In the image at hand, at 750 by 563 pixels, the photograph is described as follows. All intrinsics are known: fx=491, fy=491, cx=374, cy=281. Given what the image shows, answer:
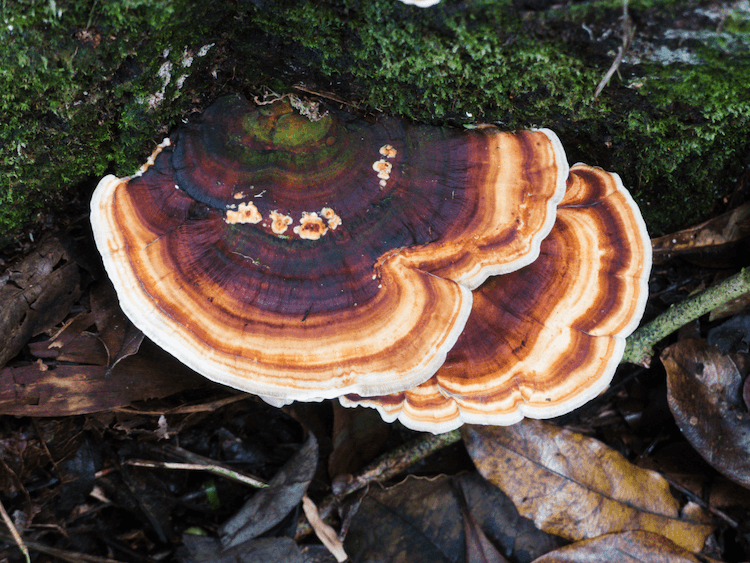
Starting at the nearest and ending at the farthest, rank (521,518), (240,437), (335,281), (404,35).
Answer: (404,35)
(335,281)
(521,518)
(240,437)

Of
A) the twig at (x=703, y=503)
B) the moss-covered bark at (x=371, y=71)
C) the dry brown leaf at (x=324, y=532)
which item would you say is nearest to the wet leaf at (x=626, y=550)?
the twig at (x=703, y=503)

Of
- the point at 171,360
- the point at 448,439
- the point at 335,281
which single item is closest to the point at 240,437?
the point at 171,360

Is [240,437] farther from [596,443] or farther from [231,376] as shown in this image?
[596,443]

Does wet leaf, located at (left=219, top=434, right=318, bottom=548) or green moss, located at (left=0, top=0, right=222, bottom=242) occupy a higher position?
green moss, located at (left=0, top=0, right=222, bottom=242)

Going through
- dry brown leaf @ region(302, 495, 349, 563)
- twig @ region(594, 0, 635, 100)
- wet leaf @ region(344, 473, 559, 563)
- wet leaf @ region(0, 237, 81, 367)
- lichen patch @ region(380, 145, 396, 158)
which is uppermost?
twig @ region(594, 0, 635, 100)

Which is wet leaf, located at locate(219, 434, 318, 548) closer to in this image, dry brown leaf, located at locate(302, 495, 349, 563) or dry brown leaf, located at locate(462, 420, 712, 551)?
dry brown leaf, located at locate(302, 495, 349, 563)

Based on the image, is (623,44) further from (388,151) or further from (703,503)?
(703,503)

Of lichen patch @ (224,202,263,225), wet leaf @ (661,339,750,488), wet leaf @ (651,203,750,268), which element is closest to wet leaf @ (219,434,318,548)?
lichen patch @ (224,202,263,225)
